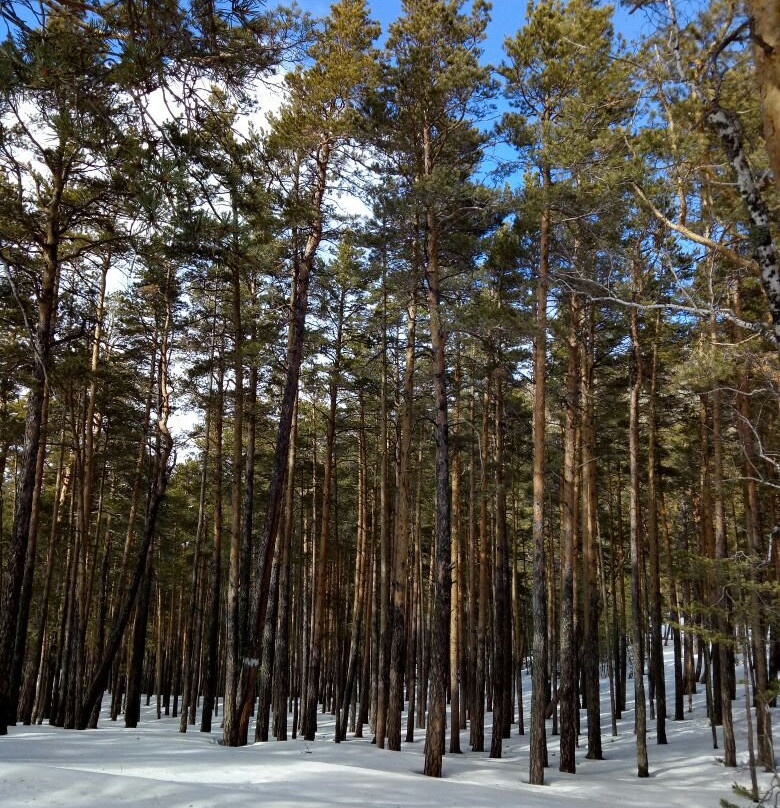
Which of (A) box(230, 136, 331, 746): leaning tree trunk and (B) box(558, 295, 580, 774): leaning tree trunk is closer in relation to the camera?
(A) box(230, 136, 331, 746): leaning tree trunk

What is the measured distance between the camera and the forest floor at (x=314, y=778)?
5867 mm

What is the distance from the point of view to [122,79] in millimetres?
4332

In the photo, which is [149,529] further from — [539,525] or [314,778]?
[539,525]

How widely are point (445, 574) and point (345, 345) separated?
863 cm

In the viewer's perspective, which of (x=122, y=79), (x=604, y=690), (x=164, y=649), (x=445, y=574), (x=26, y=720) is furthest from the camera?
(x=164, y=649)

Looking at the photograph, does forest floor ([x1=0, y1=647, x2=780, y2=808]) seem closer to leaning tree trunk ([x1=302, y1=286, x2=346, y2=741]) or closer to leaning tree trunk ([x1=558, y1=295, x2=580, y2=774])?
leaning tree trunk ([x1=558, y1=295, x2=580, y2=774])

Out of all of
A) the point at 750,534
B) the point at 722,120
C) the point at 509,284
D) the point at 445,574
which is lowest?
the point at 445,574

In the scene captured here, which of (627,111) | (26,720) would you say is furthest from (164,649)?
(627,111)

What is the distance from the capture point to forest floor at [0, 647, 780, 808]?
5867 mm

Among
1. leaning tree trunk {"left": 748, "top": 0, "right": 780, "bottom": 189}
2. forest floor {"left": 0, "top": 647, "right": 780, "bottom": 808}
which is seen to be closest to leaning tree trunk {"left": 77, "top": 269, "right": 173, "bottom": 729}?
forest floor {"left": 0, "top": 647, "right": 780, "bottom": 808}

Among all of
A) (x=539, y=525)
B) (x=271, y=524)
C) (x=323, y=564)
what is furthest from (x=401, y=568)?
(x=323, y=564)

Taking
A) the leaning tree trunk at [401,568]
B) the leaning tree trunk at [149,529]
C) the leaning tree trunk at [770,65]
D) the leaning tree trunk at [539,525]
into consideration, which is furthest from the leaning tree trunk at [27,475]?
the leaning tree trunk at [770,65]

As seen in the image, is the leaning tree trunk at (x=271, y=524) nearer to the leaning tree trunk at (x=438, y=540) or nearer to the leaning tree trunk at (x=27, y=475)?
the leaning tree trunk at (x=438, y=540)

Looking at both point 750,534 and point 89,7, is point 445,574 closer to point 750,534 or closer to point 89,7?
point 750,534
